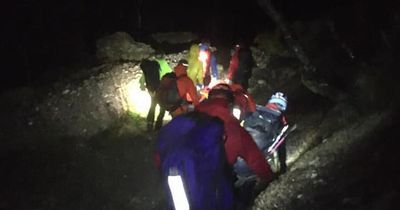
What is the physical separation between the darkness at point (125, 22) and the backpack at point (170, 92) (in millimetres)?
3700

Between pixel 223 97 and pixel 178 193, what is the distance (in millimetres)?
1273

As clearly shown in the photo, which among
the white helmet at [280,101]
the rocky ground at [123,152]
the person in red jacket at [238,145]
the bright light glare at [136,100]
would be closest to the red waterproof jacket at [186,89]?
the rocky ground at [123,152]

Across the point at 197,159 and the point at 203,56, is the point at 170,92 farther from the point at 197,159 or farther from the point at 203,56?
the point at 197,159

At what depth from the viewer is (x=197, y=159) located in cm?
437

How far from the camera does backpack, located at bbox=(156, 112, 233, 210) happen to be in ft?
14.2

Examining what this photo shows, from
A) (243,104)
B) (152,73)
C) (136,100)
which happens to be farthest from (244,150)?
Result: (136,100)

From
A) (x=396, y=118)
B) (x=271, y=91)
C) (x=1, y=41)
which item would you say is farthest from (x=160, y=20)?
(x=396, y=118)

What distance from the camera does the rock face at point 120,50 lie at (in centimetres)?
1404

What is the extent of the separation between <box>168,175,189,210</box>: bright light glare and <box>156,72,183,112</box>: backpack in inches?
193

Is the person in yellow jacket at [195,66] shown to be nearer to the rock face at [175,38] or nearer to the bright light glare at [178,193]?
the rock face at [175,38]

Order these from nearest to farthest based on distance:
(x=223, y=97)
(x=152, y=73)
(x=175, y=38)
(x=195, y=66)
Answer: (x=223, y=97) → (x=152, y=73) → (x=195, y=66) → (x=175, y=38)

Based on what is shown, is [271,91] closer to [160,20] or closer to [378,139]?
[378,139]

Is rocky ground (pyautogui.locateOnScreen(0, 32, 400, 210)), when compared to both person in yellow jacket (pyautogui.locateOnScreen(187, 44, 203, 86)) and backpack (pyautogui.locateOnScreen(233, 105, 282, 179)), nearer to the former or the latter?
backpack (pyautogui.locateOnScreen(233, 105, 282, 179))

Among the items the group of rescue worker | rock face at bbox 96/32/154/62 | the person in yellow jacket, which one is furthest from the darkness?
the person in yellow jacket
